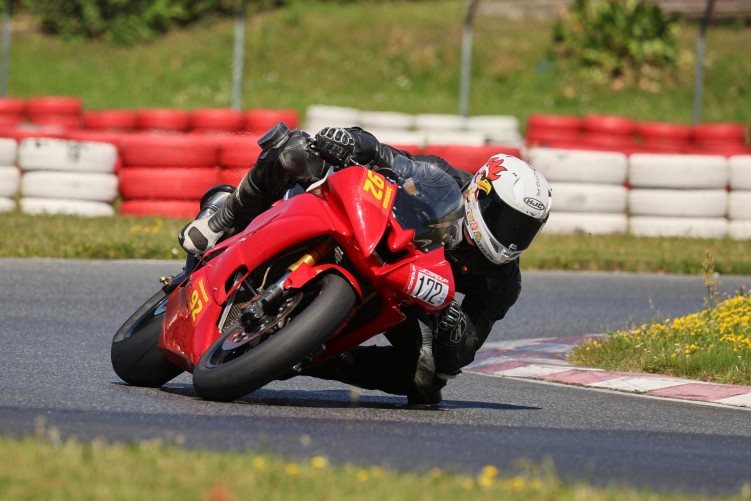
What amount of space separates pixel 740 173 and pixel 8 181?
7771 millimetres

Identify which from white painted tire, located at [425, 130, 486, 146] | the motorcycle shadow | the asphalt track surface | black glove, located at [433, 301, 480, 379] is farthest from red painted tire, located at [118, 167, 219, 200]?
black glove, located at [433, 301, 480, 379]

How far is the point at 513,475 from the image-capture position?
4.44 m

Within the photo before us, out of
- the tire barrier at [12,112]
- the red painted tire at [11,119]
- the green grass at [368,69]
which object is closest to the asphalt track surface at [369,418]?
the red painted tire at [11,119]

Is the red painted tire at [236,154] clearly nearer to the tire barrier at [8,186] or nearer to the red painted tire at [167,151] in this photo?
the red painted tire at [167,151]

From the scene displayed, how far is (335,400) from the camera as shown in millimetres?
6656

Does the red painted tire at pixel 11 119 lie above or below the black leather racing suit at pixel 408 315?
below

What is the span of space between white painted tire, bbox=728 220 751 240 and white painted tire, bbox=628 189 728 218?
18 cm

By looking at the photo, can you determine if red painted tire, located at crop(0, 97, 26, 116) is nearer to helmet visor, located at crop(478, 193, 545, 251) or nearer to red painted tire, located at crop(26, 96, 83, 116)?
red painted tire, located at crop(26, 96, 83, 116)

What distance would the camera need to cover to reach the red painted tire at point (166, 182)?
1427cm

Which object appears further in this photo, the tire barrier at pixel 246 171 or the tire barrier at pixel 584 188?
the tire barrier at pixel 584 188

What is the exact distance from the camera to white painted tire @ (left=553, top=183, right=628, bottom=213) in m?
14.9

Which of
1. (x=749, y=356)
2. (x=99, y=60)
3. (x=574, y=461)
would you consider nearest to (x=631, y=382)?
(x=749, y=356)

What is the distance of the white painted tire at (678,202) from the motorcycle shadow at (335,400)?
8416 millimetres

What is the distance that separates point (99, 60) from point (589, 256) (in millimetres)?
22352
